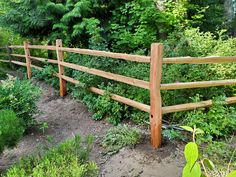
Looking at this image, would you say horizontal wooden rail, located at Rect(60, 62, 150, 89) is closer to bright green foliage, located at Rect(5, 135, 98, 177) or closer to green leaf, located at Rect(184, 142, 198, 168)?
bright green foliage, located at Rect(5, 135, 98, 177)

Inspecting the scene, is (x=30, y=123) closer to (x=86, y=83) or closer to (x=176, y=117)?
(x=86, y=83)

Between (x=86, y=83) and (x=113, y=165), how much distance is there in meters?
2.22

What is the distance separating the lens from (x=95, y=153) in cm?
379

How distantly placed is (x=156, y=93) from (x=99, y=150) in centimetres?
114

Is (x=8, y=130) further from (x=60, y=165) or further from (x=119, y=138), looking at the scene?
(x=119, y=138)

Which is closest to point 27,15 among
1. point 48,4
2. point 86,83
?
point 48,4

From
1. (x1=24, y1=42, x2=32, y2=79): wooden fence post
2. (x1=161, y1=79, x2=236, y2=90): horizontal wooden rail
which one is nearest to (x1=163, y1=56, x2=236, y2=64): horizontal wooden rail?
(x1=161, y1=79, x2=236, y2=90): horizontal wooden rail

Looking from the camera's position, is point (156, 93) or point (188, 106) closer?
point (156, 93)

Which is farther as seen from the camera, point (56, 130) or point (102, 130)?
point (56, 130)

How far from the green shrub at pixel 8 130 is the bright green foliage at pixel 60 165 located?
1.70 ft

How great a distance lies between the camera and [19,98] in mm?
4633

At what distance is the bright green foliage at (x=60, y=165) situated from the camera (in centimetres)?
252

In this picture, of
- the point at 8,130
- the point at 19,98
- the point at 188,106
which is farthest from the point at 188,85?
the point at 19,98

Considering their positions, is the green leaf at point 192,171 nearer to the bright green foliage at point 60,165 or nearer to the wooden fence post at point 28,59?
the bright green foliage at point 60,165
